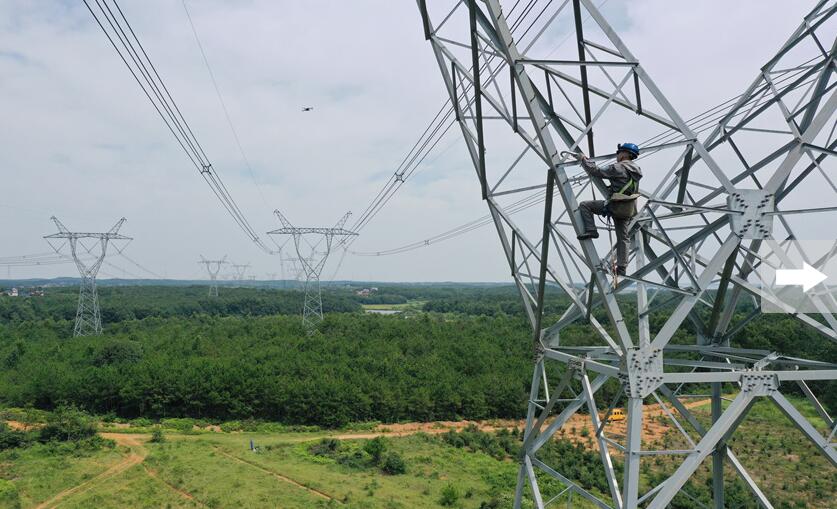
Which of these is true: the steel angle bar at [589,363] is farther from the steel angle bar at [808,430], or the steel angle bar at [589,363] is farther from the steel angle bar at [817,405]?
the steel angle bar at [817,405]

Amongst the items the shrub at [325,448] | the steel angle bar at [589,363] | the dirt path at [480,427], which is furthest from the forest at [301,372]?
the steel angle bar at [589,363]

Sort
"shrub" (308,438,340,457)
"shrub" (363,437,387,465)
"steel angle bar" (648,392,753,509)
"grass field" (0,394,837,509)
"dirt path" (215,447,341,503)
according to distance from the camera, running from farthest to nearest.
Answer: "shrub" (308,438,340,457), "shrub" (363,437,387,465), "dirt path" (215,447,341,503), "grass field" (0,394,837,509), "steel angle bar" (648,392,753,509)

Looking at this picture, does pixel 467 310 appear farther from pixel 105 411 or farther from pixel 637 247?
pixel 637 247

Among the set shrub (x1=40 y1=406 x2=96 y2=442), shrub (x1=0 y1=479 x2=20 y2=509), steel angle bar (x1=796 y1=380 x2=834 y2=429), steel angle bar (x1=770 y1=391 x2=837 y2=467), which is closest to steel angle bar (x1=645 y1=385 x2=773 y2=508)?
steel angle bar (x1=796 y1=380 x2=834 y2=429)

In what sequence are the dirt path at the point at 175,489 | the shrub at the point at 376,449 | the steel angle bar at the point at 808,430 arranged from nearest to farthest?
the steel angle bar at the point at 808,430
the dirt path at the point at 175,489
the shrub at the point at 376,449

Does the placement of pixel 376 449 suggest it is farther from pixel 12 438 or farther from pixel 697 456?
pixel 697 456

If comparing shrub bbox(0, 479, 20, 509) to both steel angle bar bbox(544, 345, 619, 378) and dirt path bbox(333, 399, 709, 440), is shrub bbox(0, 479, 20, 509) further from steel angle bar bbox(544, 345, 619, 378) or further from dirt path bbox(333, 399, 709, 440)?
steel angle bar bbox(544, 345, 619, 378)

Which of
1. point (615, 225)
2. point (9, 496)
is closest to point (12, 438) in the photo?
point (9, 496)
